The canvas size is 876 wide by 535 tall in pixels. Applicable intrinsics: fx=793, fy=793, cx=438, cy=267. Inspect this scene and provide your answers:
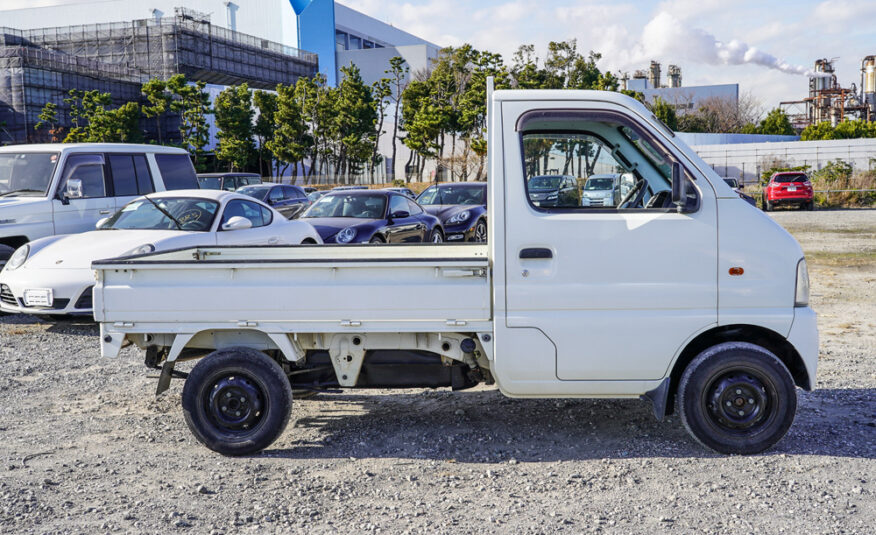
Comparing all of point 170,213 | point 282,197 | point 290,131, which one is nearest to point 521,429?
point 170,213

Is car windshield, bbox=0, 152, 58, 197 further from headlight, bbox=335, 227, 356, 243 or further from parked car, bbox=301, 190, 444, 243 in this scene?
headlight, bbox=335, 227, 356, 243

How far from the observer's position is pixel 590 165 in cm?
552

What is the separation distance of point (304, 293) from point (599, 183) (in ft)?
7.11

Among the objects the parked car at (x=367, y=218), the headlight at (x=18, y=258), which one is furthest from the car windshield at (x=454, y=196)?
the headlight at (x=18, y=258)

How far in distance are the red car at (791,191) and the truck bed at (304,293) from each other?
31074 millimetres

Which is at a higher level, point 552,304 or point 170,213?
point 170,213

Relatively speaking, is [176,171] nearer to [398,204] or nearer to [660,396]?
[398,204]

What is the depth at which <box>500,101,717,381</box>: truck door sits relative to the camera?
495 cm

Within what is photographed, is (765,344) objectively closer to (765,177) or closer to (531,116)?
(531,116)

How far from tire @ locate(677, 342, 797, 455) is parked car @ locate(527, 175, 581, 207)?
129cm

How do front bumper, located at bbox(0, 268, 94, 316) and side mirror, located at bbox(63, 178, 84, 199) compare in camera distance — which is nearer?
front bumper, located at bbox(0, 268, 94, 316)

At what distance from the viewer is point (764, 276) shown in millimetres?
4941

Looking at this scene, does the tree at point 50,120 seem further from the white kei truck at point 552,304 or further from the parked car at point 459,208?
the white kei truck at point 552,304

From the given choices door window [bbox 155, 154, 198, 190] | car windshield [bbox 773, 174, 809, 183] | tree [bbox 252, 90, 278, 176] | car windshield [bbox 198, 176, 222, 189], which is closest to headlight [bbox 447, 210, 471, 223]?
door window [bbox 155, 154, 198, 190]
